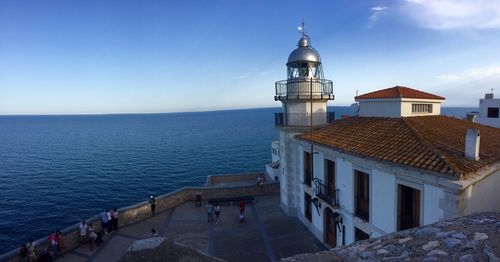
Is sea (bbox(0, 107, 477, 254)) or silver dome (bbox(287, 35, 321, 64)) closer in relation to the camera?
silver dome (bbox(287, 35, 321, 64))

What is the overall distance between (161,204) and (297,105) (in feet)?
42.9

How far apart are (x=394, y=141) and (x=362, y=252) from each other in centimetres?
943

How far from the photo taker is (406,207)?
11734 mm

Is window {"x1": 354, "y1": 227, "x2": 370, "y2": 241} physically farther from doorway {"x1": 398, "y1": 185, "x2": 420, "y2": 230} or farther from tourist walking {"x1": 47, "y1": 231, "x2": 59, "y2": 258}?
tourist walking {"x1": 47, "y1": 231, "x2": 59, "y2": 258}

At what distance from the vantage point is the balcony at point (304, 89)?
21484 mm

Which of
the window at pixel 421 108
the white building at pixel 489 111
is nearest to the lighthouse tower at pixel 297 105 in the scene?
the window at pixel 421 108

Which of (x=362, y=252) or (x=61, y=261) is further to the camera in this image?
(x=61, y=261)

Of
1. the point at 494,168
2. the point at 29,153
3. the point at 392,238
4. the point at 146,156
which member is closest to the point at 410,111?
the point at 494,168

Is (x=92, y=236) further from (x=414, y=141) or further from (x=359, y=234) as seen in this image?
(x=414, y=141)

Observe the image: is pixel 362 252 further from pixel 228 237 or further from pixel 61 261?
pixel 61 261

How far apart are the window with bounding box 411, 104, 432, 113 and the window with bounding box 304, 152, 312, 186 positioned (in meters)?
6.68

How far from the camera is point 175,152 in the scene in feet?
242

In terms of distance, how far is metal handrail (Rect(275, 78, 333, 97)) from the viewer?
21.5 meters

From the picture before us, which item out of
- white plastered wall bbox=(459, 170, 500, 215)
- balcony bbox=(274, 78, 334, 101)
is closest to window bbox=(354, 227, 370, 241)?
white plastered wall bbox=(459, 170, 500, 215)
